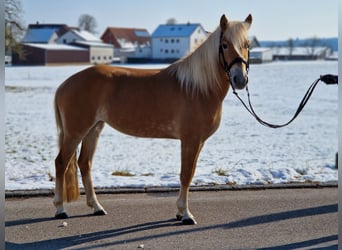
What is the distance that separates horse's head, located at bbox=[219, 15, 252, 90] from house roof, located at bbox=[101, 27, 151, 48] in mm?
74935

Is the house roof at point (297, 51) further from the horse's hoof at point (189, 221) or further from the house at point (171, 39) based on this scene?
the horse's hoof at point (189, 221)

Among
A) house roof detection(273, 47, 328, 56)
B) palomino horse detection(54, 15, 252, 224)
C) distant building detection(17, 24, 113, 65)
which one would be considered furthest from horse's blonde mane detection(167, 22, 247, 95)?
house roof detection(273, 47, 328, 56)

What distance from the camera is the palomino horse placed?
4.61m

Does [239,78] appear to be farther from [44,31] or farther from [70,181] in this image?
[44,31]

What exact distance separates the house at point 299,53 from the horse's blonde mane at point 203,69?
67.6 m

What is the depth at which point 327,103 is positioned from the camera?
19.3 meters

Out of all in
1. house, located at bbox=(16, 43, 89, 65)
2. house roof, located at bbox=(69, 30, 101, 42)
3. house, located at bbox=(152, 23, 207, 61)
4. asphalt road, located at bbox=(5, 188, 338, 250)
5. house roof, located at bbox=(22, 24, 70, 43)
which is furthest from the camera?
house roof, located at bbox=(22, 24, 70, 43)

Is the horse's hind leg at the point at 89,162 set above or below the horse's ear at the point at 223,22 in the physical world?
below

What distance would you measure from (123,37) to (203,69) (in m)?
77.7

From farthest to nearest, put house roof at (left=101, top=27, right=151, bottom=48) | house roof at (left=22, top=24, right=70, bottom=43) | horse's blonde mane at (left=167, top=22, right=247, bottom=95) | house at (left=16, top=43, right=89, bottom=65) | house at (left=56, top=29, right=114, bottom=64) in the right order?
house roof at (left=101, top=27, right=151, bottom=48) < house roof at (left=22, top=24, right=70, bottom=43) < house at (left=56, top=29, right=114, bottom=64) < house at (left=16, top=43, right=89, bottom=65) < horse's blonde mane at (left=167, top=22, right=247, bottom=95)

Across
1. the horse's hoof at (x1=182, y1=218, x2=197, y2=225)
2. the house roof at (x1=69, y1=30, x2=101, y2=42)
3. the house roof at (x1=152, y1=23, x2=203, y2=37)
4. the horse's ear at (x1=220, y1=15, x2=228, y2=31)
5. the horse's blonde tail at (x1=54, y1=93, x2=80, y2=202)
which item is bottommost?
the horse's hoof at (x1=182, y1=218, x2=197, y2=225)

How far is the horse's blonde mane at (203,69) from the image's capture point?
454cm

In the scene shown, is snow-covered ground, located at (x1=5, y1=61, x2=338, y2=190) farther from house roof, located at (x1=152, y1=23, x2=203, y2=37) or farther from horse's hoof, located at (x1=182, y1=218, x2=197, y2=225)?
house roof, located at (x1=152, y1=23, x2=203, y2=37)

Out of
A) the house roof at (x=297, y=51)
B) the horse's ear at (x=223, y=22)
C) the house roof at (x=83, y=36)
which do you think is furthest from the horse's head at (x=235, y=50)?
the house roof at (x=297, y=51)
